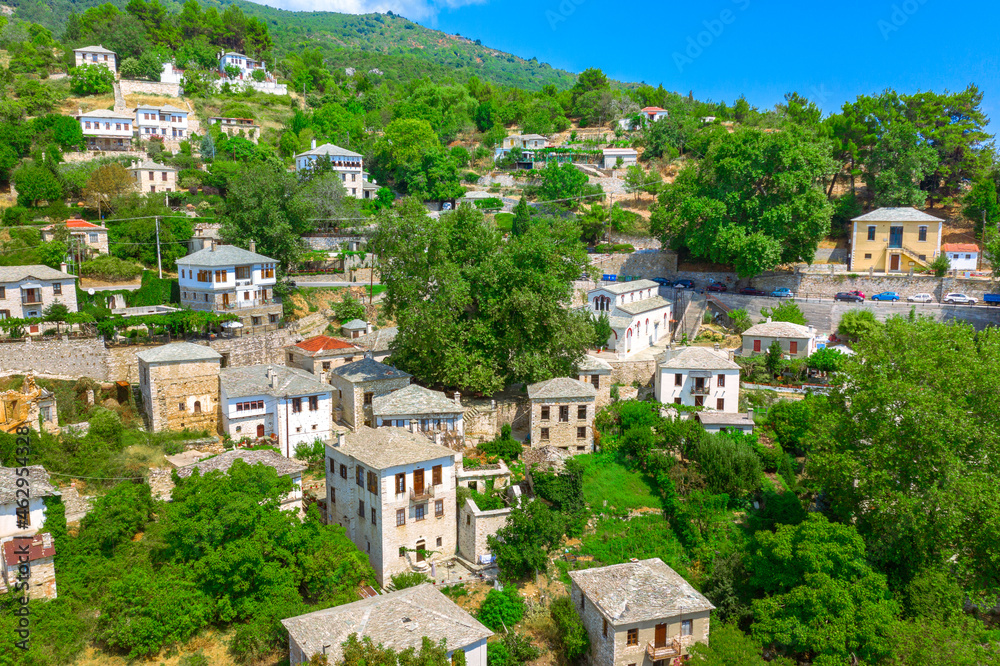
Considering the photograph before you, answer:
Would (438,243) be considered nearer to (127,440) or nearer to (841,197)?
(127,440)

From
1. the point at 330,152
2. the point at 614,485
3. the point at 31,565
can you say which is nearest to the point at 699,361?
the point at 614,485

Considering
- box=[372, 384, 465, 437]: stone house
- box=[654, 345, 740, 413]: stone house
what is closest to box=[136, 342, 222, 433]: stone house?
box=[372, 384, 465, 437]: stone house

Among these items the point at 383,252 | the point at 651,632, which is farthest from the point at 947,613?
the point at 383,252

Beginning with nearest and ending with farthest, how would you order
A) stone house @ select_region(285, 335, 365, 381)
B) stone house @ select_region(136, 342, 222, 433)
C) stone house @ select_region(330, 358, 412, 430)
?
stone house @ select_region(136, 342, 222, 433), stone house @ select_region(330, 358, 412, 430), stone house @ select_region(285, 335, 365, 381)

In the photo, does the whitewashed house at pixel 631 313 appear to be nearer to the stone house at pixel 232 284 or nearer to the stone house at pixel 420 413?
the stone house at pixel 420 413

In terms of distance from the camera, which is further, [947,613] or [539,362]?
[539,362]

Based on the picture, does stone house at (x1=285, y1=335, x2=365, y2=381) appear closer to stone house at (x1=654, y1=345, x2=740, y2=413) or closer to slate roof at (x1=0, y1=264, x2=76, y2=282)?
slate roof at (x1=0, y1=264, x2=76, y2=282)

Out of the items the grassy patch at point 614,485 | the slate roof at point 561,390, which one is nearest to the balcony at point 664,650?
the grassy patch at point 614,485

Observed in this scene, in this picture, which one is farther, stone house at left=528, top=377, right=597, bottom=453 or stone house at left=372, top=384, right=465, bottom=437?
stone house at left=528, top=377, right=597, bottom=453
